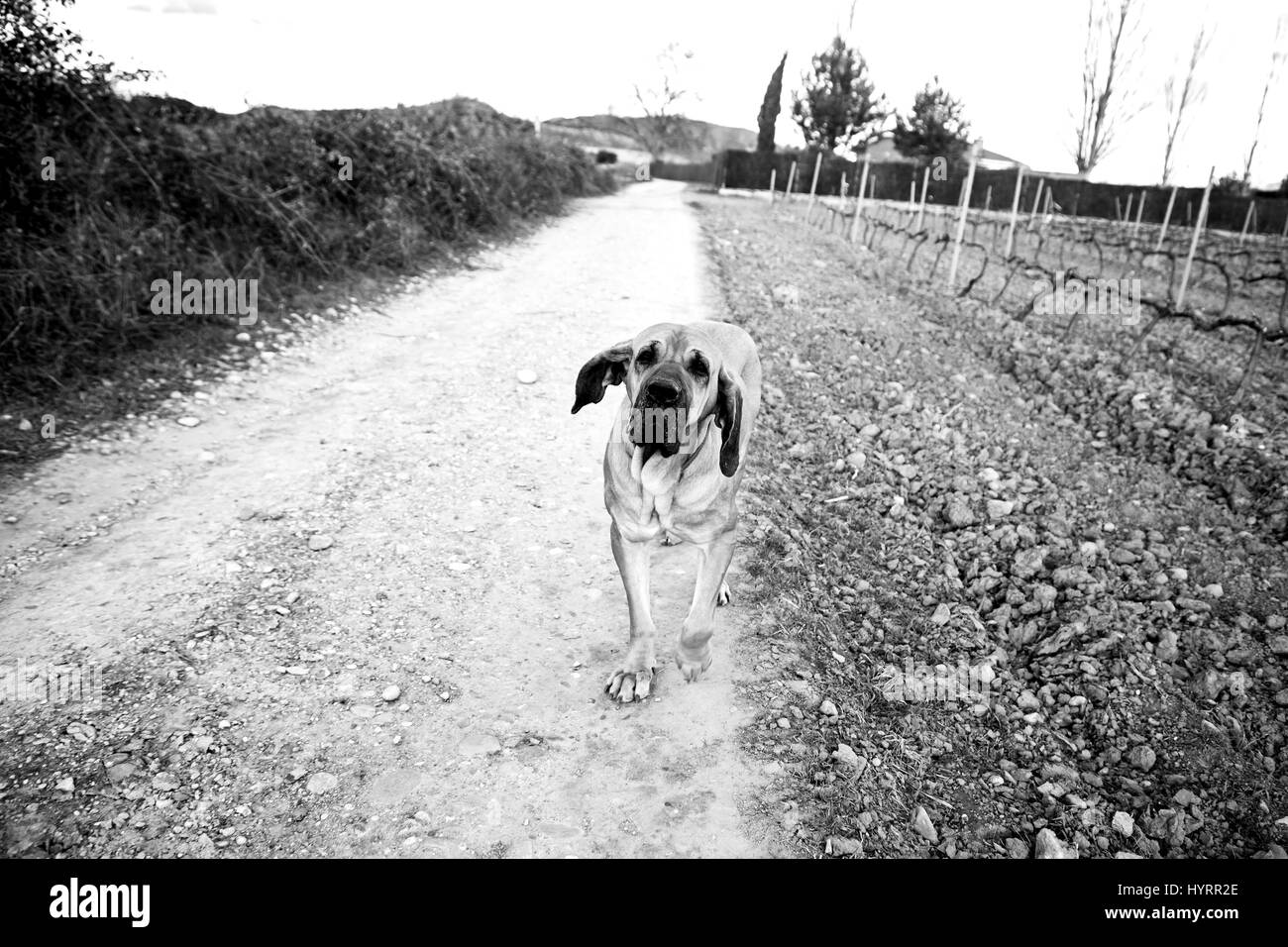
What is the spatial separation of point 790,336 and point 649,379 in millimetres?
6824

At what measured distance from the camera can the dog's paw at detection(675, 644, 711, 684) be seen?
323cm

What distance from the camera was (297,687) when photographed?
3111mm

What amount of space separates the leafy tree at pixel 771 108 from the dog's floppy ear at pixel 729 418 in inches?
2169

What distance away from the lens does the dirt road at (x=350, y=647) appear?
2.50 metres

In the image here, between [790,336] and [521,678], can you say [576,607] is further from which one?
[790,336]

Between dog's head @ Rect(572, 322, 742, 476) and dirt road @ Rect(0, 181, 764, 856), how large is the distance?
119 cm

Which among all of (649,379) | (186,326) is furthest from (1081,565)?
(186,326)

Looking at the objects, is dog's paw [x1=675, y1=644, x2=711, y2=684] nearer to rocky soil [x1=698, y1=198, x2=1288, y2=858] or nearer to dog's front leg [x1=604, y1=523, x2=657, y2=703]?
dog's front leg [x1=604, y1=523, x2=657, y2=703]

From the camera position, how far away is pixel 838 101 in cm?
5078

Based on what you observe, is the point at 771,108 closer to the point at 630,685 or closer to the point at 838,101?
the point at 838,101

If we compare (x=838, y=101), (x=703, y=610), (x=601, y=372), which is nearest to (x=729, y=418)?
(x=601, y=372)

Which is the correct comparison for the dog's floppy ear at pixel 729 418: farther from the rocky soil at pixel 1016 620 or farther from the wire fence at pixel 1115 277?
the wire fence at pixel 1115 277

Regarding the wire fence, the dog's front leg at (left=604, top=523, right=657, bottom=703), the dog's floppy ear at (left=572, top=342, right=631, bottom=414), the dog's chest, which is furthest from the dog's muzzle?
the wire fence

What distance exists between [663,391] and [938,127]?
2298 inches
